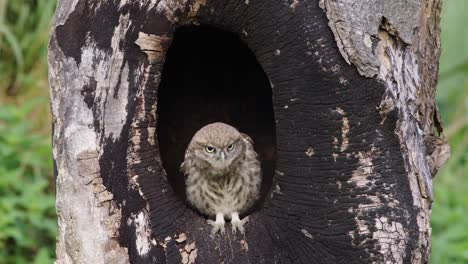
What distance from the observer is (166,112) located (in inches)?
189

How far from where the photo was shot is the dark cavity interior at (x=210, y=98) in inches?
186

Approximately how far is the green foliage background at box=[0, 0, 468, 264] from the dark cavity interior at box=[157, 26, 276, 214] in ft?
3.84

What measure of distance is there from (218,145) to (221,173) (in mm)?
258

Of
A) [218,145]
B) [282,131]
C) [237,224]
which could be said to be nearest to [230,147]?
[218,145]

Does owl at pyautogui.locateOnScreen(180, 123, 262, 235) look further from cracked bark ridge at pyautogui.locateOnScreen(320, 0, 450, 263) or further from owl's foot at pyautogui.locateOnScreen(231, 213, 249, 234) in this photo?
cracked bark ridge at pyautogui.locateOnScreen(320, 0, 450, 263)

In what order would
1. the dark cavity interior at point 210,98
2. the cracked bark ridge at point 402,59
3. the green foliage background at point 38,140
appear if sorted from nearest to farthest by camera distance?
the cracked bark ridge at point 402,59 → the dark cavity interior at point 210,98 → the green foliage background at point 38,140

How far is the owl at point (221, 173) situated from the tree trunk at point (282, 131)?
456 mm

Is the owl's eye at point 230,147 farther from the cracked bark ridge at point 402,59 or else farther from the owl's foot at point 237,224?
the cracked bark ridge at point 402,59

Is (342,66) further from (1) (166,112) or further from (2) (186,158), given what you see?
(1) (166,112)

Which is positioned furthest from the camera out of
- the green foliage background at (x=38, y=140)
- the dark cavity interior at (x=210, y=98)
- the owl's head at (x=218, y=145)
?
the green foliage background at (x=38, y=140)

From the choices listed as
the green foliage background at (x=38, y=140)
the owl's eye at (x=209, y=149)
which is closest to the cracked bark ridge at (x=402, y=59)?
the owl's eye at (x=209, y=149)

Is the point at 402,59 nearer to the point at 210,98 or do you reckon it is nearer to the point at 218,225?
the point at 218,225

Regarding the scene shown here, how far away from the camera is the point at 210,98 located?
16.2 feet

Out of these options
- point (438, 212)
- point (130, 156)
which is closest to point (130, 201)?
point (130, 156)
